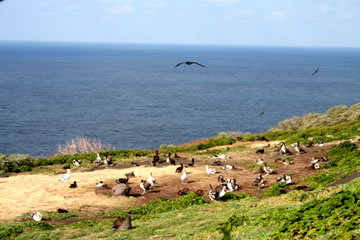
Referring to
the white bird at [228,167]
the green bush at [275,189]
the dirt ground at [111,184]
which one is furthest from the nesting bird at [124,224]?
the white bird at [228,167]

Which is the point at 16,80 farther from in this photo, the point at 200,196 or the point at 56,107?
the point at 200,196

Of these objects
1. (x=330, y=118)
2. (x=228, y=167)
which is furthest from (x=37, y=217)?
(x=330, y=118)

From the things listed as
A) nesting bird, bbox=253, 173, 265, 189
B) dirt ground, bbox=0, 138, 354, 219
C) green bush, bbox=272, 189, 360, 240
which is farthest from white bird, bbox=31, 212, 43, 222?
nesting bird, bbox=253, 173, 265, 189

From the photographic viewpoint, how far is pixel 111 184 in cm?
2797

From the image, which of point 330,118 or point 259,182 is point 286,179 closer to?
point 259,182

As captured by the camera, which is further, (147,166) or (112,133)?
(112,133)

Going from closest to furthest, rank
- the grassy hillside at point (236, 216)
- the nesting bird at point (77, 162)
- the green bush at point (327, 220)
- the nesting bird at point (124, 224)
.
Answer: the green bush at point (327, 220), the grassy hillside at point (236, 216), the nesting bird at point (124, 224), the nesting bird at point (77, 162)

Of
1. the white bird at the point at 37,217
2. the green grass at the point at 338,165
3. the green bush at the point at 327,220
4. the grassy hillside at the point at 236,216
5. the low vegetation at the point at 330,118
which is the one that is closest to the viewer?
the green bush at the point at 327,220

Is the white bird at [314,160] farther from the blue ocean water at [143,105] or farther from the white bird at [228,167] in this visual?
the blue ocean water at [143,105]

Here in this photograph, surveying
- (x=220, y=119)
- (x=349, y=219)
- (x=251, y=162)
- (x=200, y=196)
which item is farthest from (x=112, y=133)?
(x=349, y=219)

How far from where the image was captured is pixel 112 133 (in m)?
90.2

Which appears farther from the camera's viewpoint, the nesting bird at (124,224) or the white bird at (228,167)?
the white bird at (228,167)

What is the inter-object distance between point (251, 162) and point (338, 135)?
10.8 meters

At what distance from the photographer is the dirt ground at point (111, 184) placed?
24.2 meters
